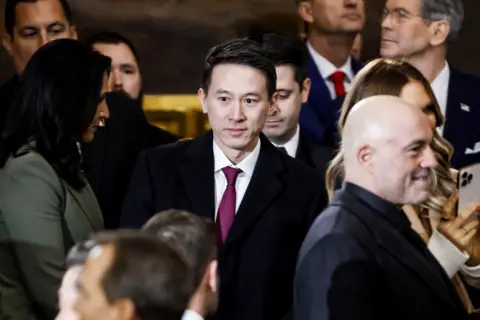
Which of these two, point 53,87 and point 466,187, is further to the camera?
point 466,187

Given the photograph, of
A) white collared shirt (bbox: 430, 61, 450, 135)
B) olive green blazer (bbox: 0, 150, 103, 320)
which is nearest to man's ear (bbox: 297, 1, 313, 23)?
white collared shirt (bbox: 430, 61, 450, 135)

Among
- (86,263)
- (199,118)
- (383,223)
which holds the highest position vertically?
(86,263)

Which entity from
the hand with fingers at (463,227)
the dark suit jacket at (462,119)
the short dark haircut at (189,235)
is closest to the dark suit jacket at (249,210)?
the hand with fingers at (463,227)

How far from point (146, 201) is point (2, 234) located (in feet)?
1.29

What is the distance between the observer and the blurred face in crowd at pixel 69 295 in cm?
205

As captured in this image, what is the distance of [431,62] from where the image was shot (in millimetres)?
4398

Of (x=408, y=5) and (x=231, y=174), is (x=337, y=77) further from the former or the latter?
(x=231, y=174)

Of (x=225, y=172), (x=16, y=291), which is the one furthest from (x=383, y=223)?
(x=16, y=291)

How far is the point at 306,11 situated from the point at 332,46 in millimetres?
246

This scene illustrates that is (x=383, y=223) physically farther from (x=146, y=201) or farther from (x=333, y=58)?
(x=333, y=58)

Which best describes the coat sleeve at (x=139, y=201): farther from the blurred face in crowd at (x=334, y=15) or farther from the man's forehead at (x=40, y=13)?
the blurred face in crowd at (x=334, y=15)

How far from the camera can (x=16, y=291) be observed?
3.23 m

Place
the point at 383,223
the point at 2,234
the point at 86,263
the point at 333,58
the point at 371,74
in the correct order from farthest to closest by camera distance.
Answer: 1. the point at 333,58
2. the point at 371,74
3. the point at 2,234
4. the point at 383,223
5. the point at 86,263

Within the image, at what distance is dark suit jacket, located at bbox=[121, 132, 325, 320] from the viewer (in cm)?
323
